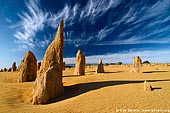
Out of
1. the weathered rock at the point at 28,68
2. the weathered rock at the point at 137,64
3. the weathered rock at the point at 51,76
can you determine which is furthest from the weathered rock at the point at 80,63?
the weathered rock at the point at 51,76

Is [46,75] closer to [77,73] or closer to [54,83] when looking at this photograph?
[54,83]

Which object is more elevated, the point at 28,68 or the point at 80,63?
the point at 80,63

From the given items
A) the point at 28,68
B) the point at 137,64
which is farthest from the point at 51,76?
the point at 137,64

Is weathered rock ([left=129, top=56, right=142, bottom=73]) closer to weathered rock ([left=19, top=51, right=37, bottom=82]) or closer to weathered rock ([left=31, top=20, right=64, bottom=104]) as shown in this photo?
weathered rock ([left=31, top=20, right=64, bottom=104])

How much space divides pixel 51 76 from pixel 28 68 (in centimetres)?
1039

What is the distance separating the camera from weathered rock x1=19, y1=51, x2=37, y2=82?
74.6 ft

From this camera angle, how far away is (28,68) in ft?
75.5

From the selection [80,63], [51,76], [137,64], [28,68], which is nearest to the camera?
[51,76]

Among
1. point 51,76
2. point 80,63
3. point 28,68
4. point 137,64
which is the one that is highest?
point 80,63

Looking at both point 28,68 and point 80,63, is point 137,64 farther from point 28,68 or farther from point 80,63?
point 28,68

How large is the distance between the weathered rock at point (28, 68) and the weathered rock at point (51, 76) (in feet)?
25.6

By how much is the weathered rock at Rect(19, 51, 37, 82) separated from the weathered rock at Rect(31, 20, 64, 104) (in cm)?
780

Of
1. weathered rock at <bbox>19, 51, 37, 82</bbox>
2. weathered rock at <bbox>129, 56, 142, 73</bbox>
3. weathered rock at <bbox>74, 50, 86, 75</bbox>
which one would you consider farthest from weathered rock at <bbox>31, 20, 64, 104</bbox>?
weathered rock at <bbox>129, 56, 142, 73</bbox>

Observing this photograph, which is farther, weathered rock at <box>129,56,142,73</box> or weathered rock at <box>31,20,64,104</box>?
weathered rock at <box>129,56,142,73</box>
